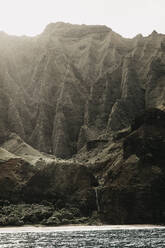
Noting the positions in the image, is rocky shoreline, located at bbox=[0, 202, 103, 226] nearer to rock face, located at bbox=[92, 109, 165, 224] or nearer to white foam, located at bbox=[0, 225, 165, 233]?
white foam, located at bbox=[0, 225, 165, 233]

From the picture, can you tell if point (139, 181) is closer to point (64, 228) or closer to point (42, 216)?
point (64, 228)

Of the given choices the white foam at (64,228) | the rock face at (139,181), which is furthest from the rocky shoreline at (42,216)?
the rock face at (139,181)

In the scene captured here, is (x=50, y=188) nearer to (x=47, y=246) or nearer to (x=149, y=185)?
(x=149, y=185)

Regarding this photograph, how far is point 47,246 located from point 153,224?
222ft

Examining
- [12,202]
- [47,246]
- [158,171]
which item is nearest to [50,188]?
[12,202]

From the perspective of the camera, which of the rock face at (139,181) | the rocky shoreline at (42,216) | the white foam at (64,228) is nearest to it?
the white foam at (64,228)

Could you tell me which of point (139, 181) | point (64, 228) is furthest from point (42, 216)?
point (139, 181)

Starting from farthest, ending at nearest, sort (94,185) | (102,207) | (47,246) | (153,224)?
1. (94,185)
2. (102,207)
3. (153,224)
4. (47,246)

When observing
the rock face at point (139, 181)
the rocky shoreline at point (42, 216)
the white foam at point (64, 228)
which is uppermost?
the rock face at point (139, 181)

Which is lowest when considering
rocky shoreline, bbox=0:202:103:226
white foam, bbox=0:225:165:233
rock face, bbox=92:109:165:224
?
white foam, bbox=0:225:165:233

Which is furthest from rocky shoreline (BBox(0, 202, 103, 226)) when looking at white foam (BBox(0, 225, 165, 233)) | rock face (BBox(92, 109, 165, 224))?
rock face (BBox(92, 109, 165, 224))

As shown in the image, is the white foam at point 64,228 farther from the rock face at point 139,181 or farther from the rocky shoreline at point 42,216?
the rock face at point 139,181

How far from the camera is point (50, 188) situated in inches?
6703

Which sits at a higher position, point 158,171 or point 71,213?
point 158,171
